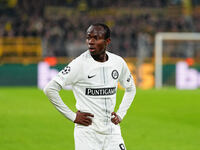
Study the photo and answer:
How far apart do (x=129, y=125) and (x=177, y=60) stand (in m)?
13.5

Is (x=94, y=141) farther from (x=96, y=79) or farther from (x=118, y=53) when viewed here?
(x=118, y=53)

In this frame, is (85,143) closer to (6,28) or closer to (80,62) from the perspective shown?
(80,62)

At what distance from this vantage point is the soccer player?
16.5 feet

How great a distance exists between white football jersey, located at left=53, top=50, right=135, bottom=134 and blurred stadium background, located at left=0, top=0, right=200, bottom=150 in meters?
4.59

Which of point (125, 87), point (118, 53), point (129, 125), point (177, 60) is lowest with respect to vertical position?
point (177, 60)

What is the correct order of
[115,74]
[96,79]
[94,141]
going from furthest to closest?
[115,74], [96,79], [94,141]

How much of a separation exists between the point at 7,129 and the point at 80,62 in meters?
5.91

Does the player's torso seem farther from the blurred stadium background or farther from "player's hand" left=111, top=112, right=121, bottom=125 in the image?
the blurred stadium background

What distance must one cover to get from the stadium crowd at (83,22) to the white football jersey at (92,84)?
19.7 meters

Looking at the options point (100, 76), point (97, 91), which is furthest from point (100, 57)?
point (97, 91)

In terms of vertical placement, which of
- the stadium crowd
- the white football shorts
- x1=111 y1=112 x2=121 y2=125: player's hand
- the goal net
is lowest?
the goal net

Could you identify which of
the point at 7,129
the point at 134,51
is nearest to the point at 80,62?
the point at 7,129

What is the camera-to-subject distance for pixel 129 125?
1162 cm

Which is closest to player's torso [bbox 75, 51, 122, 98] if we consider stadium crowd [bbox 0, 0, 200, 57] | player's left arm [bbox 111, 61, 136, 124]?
player's left arm [bbox 111, 61, 136, 124]
